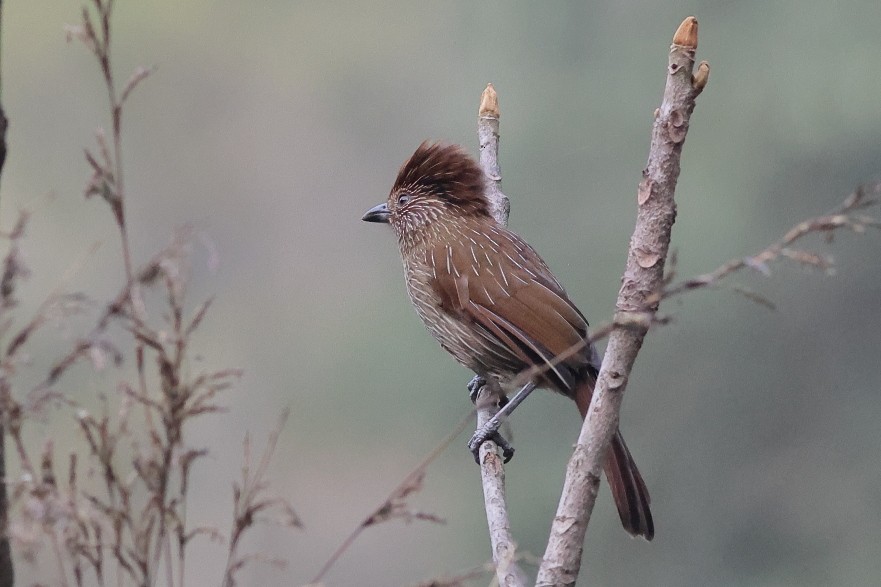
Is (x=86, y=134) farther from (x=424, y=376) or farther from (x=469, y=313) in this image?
(x=469, y=313)

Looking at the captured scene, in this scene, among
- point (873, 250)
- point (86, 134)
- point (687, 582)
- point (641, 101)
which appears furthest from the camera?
point (86, 134)

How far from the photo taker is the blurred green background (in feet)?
19.0

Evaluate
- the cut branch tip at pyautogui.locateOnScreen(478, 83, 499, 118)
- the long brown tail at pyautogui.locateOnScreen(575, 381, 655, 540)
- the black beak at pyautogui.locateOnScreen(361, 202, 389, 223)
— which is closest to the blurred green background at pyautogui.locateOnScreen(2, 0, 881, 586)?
the black beak at pyautogui.locateOnScreen(361, 202, 389, 223)

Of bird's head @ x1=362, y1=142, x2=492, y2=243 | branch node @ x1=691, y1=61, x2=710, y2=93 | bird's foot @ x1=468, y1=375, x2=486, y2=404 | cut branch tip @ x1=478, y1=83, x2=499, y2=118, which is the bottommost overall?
bird's foot @ x1=468, y1=375, x2=486, y2=404

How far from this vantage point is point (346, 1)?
7.56 m

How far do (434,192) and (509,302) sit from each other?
0.60 metres

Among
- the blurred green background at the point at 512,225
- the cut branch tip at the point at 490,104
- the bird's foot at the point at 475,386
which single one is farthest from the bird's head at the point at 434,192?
the blurred green background at the point at 512,225

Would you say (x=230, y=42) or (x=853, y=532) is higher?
(x=230, y=42)

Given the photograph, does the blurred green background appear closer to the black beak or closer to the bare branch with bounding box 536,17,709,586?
the black beak

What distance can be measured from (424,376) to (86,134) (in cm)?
284

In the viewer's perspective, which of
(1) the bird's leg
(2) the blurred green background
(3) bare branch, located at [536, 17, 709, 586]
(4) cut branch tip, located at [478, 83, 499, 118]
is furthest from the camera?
(2) the blurred green background

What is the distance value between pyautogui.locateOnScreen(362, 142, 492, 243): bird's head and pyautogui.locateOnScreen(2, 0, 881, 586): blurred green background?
255 centimetres

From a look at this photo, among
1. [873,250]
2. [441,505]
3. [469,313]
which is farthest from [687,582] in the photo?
[469,313]

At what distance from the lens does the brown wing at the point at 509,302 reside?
279 cm
